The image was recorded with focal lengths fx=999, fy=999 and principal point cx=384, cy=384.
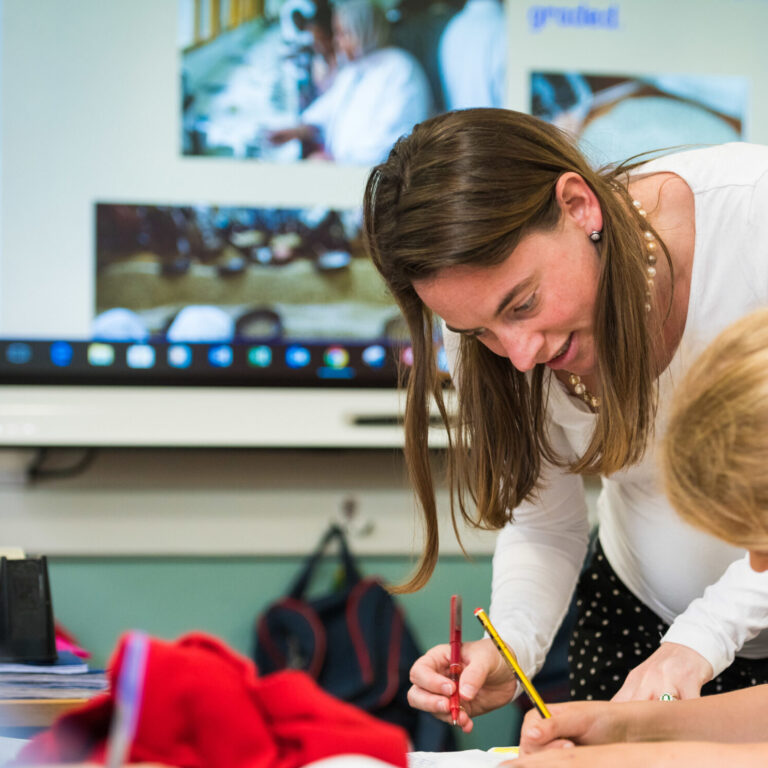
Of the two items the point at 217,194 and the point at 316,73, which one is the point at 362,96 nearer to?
the point at 316,73

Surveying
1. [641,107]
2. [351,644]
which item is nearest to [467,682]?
[351,644]

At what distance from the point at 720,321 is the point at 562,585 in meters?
0.38

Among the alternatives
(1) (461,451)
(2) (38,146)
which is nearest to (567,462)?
(1) (461,451)

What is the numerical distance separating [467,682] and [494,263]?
0.41 meters

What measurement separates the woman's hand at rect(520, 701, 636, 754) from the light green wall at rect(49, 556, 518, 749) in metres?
1.29

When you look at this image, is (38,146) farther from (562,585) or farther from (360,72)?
(562,585)

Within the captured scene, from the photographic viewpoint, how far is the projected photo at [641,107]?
2.09 metres

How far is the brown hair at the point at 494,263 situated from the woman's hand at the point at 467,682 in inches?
4.1

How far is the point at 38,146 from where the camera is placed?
192 cm

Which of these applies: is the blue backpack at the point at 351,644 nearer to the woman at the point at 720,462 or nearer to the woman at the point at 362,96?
the woman at the point at 362,96

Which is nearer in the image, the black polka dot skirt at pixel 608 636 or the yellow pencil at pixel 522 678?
the yellow pencil at pixel 522 678

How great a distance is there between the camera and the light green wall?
205 centimetres

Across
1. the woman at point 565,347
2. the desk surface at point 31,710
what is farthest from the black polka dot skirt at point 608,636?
the desk surface at point 31,710

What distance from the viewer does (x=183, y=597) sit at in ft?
6.83
